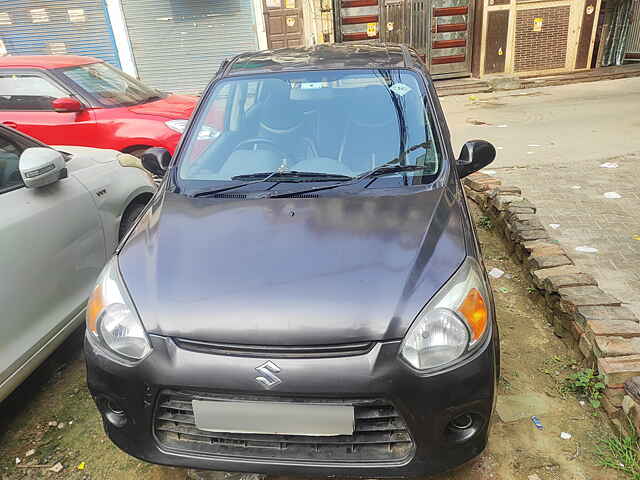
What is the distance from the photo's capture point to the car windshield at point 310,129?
2438mm

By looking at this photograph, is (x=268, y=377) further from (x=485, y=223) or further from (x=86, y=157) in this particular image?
(x=485, y=223)

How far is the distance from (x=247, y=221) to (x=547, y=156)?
5363 mm

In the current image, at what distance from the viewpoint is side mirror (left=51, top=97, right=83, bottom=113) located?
5.03 m

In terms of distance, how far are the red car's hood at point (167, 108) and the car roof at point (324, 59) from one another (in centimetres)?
229

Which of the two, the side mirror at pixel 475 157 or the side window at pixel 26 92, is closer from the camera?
the side mirror at pixel 475 157

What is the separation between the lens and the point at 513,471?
2.00 metres

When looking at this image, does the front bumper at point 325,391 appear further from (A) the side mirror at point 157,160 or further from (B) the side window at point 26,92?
(B) the side window at point 26,92

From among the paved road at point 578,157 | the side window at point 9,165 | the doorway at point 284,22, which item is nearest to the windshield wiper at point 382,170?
the side window at point 9,165

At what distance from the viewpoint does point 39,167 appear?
251 centimetres

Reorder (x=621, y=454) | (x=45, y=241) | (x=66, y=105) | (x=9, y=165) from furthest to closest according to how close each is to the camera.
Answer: (x=66, y=105) < (x=9, y=165) < (x=45, y=241) < (x=621, y=454)

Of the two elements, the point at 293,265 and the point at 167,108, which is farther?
the point at 167,108

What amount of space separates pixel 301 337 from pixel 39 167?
1.83m

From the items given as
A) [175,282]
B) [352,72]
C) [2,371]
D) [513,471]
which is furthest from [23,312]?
[513,471]

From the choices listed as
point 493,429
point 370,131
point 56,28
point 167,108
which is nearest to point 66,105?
point 167,108
